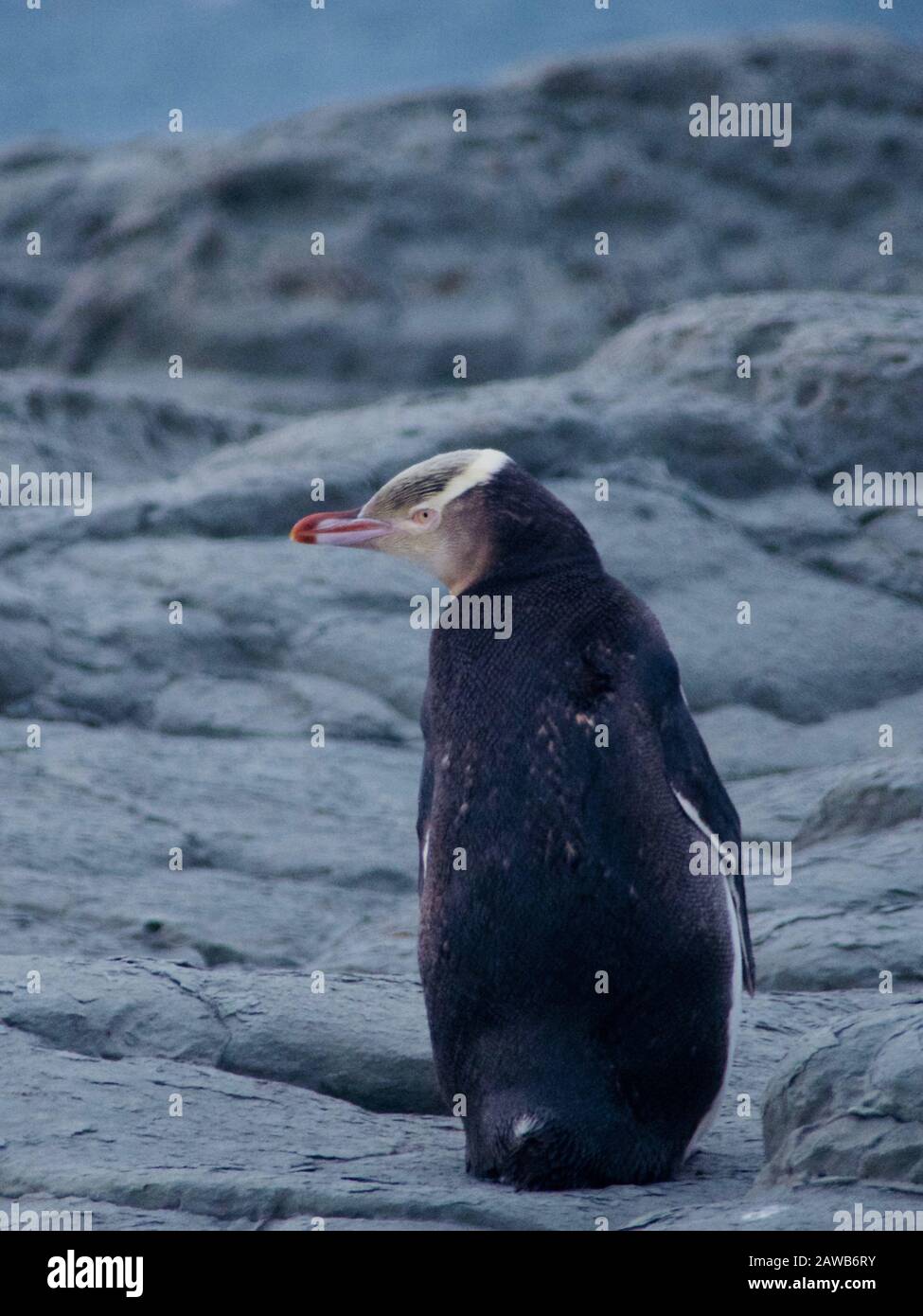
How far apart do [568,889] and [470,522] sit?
750mm

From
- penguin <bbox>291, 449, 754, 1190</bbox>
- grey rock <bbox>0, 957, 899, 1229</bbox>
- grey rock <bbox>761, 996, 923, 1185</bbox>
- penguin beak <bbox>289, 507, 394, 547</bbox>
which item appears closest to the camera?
grey rock <bbox>761, 996, 923, 1185</bbox>

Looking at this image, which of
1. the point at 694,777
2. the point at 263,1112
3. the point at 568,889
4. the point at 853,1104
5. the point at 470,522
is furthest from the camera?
the point at 263,1112

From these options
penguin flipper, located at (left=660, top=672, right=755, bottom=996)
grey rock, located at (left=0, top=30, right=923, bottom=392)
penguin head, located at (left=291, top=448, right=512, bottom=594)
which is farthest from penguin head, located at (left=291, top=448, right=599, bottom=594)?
grey rock, located at (left=0, top=30, right=923, bottom=392)

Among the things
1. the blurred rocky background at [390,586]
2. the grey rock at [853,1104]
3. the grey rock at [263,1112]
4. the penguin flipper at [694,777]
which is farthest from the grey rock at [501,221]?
the grey rock at [853,1104]

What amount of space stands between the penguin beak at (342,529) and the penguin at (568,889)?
0.25 metres

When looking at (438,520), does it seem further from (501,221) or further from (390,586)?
(501,221)

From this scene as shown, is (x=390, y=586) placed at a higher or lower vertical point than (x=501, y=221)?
lower

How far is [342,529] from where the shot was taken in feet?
12.6

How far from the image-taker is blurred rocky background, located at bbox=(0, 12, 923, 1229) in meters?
3.54

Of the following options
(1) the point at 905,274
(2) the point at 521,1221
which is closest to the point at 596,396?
(1) the point at 905,274

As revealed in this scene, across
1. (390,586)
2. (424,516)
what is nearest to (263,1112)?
(424,516)

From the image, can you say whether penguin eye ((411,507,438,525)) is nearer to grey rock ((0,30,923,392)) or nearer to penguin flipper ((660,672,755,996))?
penguin flipper ((660,672,755,996))

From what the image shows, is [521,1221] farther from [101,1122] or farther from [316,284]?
[316,284]
